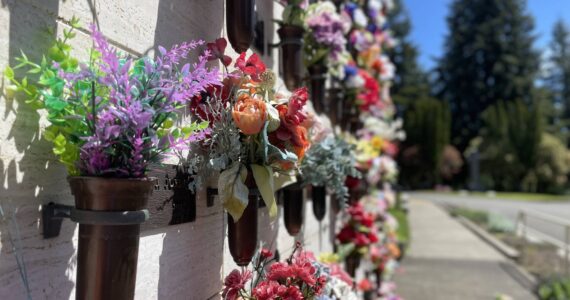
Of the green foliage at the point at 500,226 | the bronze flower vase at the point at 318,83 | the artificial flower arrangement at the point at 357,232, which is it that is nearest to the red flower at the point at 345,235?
the artificial flower arrangement at the point at 357,232

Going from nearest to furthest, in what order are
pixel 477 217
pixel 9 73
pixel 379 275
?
pixel 9 73
pixel 379 275
pixel 477 217

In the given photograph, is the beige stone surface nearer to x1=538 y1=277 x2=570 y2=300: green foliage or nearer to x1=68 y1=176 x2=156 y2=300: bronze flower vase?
x1=68 y1=176 x2=156 y2=300: bronze flower vase

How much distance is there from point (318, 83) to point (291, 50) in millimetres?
637

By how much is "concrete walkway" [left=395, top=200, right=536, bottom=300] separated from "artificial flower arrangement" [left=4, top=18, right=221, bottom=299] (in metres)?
5.88

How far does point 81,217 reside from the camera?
39.0 inches

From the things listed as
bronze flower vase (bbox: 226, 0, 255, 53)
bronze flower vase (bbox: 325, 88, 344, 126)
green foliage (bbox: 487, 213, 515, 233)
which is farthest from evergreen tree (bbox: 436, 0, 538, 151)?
bronze flower vase (bbox: 226, 0, 255, 53)

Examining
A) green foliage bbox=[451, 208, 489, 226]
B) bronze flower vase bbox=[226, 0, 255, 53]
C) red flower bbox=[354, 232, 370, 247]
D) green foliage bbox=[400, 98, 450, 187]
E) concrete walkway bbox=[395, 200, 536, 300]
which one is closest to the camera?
bronze flower vase bbox=[226, 0, 255, 53]

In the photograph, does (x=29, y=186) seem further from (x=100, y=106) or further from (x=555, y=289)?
(x=555, y=289)

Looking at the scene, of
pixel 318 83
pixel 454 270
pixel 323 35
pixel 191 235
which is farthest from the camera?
pixel 454 270

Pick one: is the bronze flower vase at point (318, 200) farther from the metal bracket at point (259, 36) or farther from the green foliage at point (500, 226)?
the green foliage at point (500, 226)

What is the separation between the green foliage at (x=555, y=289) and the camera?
5.48 metres

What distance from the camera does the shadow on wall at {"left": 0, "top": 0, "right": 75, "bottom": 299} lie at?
3.20ft

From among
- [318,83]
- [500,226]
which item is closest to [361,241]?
[318,83]

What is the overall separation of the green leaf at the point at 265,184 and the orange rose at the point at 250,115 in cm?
13
